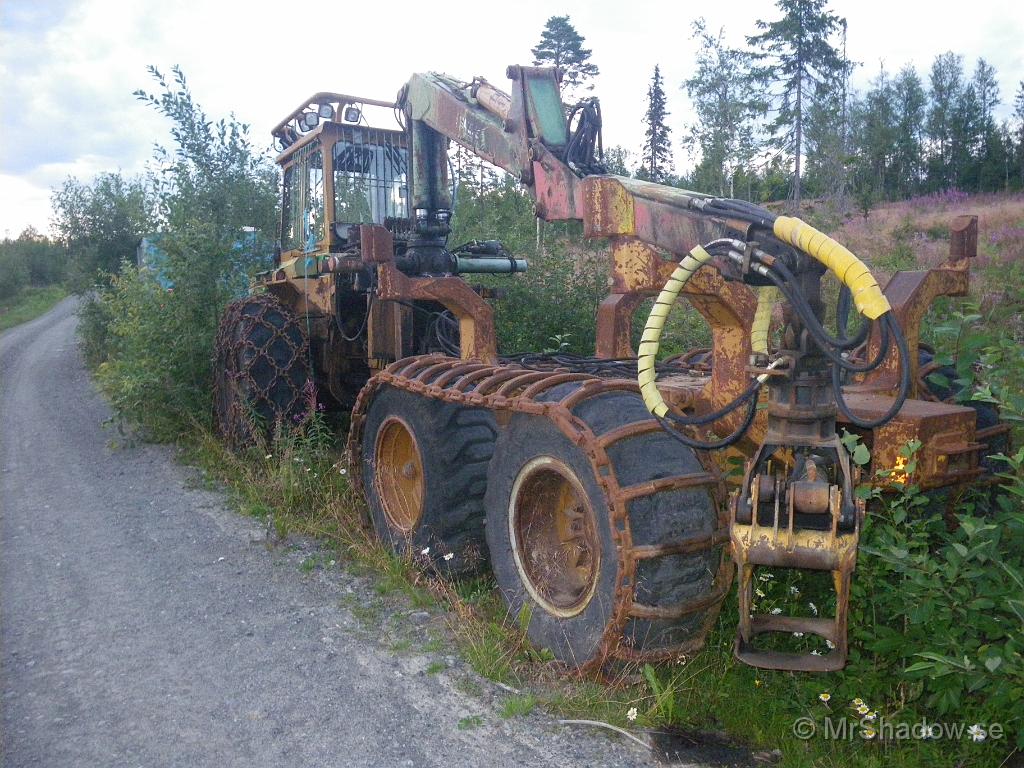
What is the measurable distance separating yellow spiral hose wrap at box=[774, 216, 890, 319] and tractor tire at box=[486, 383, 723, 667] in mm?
862

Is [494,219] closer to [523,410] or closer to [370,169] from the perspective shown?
[370,169]

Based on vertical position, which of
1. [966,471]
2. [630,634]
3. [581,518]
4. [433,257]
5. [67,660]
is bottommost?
[67,660]

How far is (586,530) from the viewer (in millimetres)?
3484

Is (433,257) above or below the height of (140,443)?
above

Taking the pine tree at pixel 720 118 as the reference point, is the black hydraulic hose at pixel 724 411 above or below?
below

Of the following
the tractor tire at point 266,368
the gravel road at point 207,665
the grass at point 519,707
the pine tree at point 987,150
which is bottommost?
the gravel road at point 207,665

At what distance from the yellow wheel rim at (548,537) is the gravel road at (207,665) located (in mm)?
487

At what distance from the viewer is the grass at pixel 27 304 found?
1182 inches

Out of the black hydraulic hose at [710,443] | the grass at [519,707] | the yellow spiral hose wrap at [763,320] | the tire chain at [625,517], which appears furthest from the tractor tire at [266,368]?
the yellow spiral hose wrap at [763,320]

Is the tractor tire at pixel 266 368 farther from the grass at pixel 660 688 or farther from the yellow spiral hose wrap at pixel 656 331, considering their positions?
the yellow spiral hose wrap at pixel 656 331

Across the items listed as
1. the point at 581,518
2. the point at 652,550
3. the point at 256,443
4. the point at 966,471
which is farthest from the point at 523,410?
the point at 256,443

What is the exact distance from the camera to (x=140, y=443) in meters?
8.76

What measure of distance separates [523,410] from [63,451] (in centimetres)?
689

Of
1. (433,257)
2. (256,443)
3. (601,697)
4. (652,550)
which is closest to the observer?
(652,550)
